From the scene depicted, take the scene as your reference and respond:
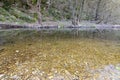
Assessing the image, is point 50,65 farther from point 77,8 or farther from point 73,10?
point 77,8

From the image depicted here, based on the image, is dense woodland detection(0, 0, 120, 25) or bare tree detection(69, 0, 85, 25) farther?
bare tree detection(69, 0, 85, 25)

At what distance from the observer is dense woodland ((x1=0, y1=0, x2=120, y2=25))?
35.7 meters

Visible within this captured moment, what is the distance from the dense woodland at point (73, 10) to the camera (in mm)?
35656

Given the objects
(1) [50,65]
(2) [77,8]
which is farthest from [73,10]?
(1) [50,65]

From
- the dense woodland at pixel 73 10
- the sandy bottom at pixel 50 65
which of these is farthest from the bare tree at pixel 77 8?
the sandy bottom at pixel 50 65

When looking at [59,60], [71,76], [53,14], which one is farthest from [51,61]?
[53,14]

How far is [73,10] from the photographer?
38562 millimetres

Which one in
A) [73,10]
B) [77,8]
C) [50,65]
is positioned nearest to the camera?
[50,65]

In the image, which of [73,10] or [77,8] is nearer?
[73,10]

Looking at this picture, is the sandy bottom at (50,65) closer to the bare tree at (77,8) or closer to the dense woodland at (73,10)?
the dense woodland at (73,10)

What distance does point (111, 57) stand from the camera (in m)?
9.74

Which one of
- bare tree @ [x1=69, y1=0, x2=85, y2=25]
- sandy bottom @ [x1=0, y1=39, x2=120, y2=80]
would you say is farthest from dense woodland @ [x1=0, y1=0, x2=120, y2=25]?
sandy bottom @ [x1=0, y1=39, x2=120, y2=80]

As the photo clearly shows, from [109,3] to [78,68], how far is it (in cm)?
3805

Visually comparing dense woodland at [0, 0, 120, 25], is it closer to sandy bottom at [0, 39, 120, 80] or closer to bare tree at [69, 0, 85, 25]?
bare tree at [69, 0, 85, 25]
